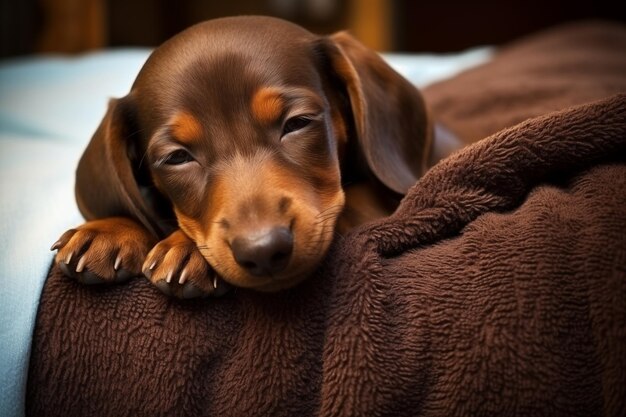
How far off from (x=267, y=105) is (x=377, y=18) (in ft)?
17.2

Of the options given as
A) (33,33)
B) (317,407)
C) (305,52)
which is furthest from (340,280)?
(33,33)

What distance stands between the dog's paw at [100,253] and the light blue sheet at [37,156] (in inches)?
3.2

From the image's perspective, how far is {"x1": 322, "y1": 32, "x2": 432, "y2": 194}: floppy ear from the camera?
5.68 ft

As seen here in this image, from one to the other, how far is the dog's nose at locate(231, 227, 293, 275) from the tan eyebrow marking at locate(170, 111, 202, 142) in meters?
0.39

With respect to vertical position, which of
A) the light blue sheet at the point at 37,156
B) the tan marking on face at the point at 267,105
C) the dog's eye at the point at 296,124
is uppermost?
the tan marking on face at the point at 267,105

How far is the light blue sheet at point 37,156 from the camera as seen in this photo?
137cm

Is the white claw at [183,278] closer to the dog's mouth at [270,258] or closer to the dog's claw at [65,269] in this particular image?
the dog's mouth at [270,258]

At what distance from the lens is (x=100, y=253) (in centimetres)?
142

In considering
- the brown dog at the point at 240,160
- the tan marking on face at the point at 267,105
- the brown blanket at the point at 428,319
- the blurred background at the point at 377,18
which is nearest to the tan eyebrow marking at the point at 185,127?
the brown dog at the point at 240,160

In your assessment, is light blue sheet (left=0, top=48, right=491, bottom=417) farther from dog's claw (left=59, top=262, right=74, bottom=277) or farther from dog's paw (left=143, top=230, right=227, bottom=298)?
dog's paw (left=143, top=230, right=227, bottom=298)

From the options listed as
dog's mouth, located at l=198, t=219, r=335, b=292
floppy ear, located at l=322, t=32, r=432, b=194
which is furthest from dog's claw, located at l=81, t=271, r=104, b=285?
floppy ear, located at l=322, t=32, r=432, b=194

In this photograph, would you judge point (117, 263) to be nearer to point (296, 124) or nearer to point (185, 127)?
point (185, 127)

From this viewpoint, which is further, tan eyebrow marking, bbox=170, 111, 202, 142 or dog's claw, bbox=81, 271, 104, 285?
tan eyebrow marking, bbox=170, 111, 202, 142

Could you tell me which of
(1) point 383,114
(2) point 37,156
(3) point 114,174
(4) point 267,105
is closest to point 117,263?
(3) point 114,174
